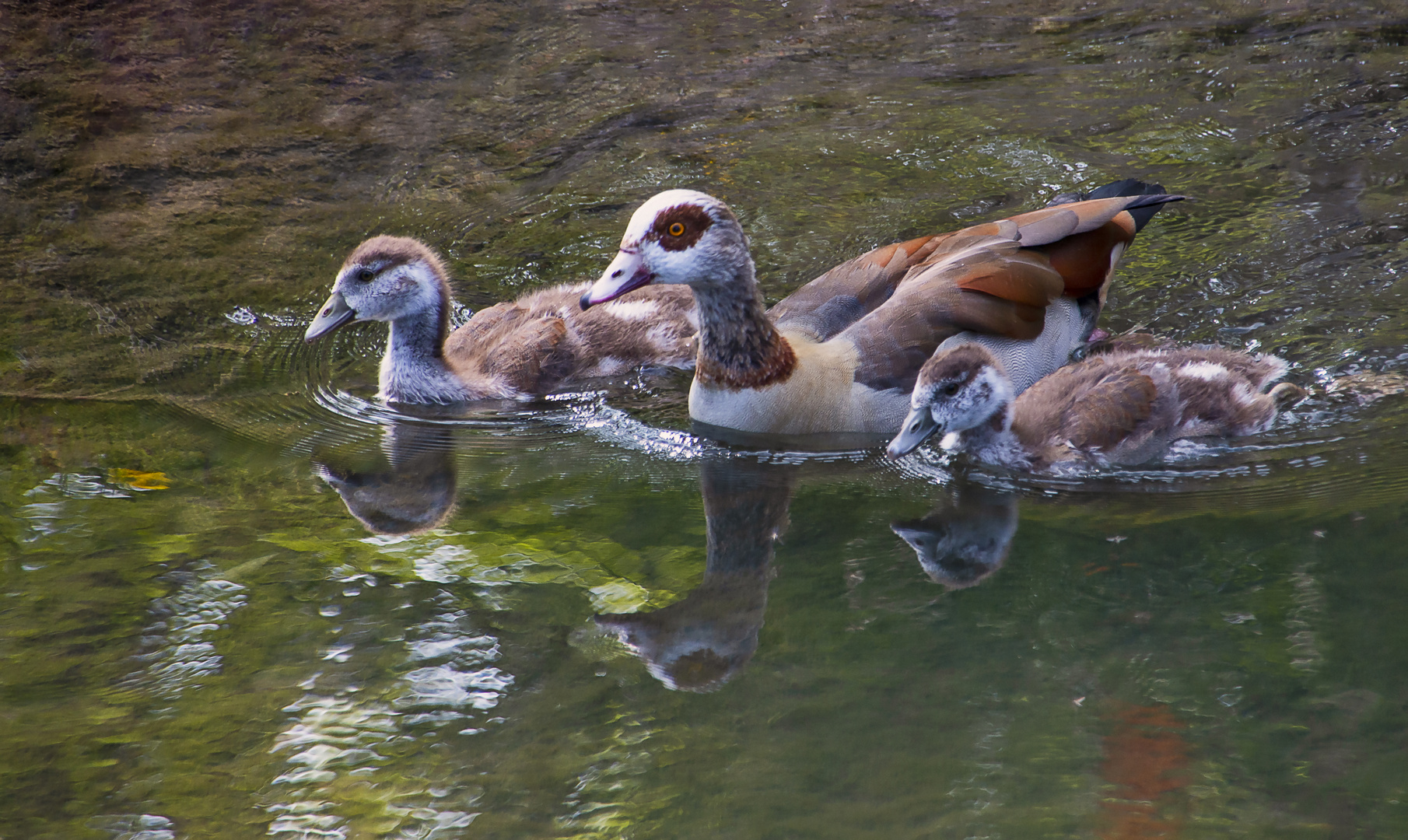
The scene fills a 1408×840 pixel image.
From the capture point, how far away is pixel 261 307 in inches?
269

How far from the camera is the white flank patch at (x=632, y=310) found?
6.56 meters

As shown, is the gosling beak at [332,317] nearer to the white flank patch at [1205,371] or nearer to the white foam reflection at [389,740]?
the white foam reflection at [389,740]

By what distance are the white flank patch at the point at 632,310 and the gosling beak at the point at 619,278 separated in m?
1.19

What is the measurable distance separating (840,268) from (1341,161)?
3.43 m

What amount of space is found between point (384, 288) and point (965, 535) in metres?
3.13

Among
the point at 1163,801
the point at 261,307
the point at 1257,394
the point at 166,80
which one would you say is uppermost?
the point at 166,80

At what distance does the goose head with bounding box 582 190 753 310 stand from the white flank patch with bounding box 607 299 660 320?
1.19 meters

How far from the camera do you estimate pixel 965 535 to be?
15.0 feet

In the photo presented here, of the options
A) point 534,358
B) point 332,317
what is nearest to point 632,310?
point 534,358

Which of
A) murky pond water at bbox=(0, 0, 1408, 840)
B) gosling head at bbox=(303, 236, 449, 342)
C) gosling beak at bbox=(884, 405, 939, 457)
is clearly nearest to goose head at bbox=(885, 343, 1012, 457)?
gosling beak at bbox=(884, 405, 939, 457)

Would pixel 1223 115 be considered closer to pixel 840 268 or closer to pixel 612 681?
pixel 840 268

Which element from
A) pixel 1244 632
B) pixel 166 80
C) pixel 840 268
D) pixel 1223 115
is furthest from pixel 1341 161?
pixel 166 80

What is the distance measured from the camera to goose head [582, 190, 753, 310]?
17.2 feet

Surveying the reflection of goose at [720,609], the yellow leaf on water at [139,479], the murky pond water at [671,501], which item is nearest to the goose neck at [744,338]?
the murky pond water at [671,501]
